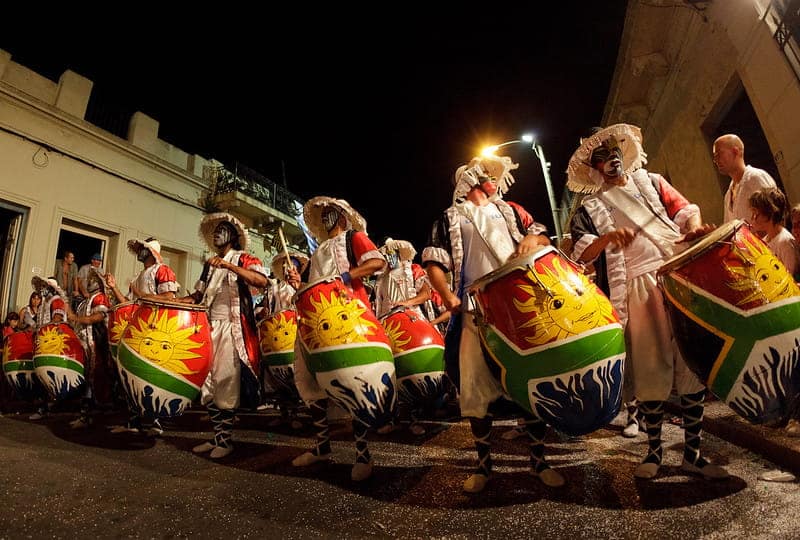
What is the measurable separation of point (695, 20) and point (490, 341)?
8.10 metres

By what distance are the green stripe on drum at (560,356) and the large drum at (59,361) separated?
5806mm

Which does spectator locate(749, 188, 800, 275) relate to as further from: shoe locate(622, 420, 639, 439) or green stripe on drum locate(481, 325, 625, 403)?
green stripe on drum locate(481, 325, 625, 403)

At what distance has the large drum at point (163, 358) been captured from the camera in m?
3.18

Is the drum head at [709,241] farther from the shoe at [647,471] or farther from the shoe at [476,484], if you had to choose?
the shoe at [476,484]

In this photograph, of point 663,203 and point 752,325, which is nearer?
point 752,325

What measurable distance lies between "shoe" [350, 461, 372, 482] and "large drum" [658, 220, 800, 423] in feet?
6.52

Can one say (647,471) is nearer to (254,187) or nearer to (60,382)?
(60,382)

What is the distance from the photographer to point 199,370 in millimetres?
3359

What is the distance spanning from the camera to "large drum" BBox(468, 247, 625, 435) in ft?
5.85

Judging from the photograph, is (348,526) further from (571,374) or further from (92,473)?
(92,473)

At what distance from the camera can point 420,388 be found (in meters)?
3.88

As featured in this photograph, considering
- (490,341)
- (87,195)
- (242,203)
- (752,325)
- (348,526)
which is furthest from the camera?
(242,203)

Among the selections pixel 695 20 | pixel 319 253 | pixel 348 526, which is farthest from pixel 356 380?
pixel 695 20

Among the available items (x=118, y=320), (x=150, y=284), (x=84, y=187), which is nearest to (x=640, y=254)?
(x=150, y=284)
